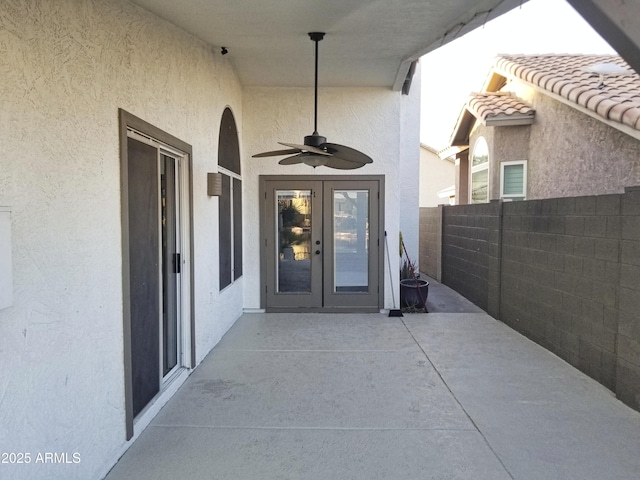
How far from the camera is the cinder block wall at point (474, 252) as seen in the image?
750 centimetres

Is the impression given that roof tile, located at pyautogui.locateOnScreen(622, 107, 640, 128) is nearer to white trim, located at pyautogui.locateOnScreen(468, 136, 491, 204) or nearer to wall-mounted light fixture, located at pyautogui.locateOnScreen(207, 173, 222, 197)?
white trim, located at pyautogui.locateOnScreen(468, 136, 491, 204)

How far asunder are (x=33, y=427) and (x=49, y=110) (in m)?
1.59

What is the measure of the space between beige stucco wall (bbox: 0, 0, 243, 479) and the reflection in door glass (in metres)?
4.16

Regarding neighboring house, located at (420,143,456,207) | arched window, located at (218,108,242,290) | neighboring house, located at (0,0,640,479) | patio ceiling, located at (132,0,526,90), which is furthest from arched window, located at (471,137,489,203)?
neighboring house, located at (420,143,456,207)

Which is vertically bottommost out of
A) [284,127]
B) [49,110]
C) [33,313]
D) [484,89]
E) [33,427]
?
[33,427]

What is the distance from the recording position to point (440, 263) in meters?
Answer: 11.3

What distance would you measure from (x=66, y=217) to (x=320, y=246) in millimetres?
5511

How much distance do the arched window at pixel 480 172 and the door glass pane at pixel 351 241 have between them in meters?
4.18

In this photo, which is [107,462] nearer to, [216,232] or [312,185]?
[216,232]

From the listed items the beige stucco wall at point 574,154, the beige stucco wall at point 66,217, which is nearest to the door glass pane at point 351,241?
the beige stucco wall at point 574,154

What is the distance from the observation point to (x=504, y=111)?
9.51 metres

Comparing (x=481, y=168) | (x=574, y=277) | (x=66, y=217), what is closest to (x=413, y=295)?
(x=574, y=277)

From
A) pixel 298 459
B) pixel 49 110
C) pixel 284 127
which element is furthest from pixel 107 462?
pixel 284 127

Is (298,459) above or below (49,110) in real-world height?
below
